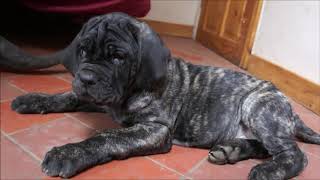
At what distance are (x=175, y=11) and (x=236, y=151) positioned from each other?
11.5ft

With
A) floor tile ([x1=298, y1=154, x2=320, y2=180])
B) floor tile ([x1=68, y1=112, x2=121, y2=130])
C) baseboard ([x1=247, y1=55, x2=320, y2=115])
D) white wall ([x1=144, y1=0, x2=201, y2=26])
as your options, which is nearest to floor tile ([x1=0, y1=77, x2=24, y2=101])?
floor tile ([x1=68, y1=112, x2=121, y2=130])

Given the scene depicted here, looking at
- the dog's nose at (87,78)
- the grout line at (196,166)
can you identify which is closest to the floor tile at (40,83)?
the dog's nose at (87,78)

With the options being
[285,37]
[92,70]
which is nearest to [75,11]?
[92,70]

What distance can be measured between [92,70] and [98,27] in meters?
0.19

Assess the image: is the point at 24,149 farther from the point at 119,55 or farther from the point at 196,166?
the point at 196,166

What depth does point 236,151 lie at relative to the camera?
5.57 ft

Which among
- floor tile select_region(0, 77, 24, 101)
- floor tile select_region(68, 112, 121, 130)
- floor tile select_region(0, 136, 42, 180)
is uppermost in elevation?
floor tile select_region(0, 136, 42, 180)

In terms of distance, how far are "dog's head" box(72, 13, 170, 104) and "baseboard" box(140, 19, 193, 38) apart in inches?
131

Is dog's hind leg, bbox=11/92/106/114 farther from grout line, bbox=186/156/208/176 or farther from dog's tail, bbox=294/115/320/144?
dog's tail, bbox=294/115/320/144

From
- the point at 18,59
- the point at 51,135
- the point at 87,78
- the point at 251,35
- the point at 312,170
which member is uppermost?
the point at 87,78

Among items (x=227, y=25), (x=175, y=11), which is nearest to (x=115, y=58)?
(x=227, y=25)

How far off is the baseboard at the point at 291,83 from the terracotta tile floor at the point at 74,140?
86 cm

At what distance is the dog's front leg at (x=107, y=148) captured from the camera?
131 cm

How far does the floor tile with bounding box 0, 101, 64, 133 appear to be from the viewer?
163 cm
